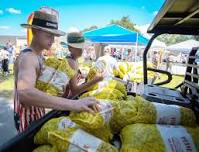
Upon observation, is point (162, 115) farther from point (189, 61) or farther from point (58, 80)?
point (189, 61)

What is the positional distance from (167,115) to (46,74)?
3.04 feet

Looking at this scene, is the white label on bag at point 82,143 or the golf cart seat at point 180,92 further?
the golf cart seat at point 180,92

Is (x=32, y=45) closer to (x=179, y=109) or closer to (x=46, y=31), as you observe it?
(x=46, y=31)

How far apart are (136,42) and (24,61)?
10239 mm

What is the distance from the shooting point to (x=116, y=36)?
12555 millimetres

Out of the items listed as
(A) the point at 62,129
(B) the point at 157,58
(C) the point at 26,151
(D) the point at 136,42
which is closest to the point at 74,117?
(A) the point at 62,129

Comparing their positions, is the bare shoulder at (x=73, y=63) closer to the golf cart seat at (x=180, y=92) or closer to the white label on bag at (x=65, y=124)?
the golf cart seat at (x=180, y=92)

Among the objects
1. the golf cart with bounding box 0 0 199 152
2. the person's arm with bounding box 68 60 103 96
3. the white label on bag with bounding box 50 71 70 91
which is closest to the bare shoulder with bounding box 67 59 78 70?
the person's arm with bounding box 68 60 103 96

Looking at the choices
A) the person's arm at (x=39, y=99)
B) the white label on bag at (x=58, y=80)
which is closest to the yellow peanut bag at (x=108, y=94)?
the white label on bag at (x=58, y=80)

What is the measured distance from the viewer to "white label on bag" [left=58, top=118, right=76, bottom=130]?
188cm

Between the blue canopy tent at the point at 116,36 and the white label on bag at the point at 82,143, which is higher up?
the blue canopy tent at the point at 116,36

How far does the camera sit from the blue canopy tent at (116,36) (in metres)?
12.3

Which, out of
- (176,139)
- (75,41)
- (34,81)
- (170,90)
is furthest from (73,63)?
(176,139)

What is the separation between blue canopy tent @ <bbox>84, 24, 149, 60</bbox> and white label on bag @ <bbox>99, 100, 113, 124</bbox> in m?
10.2
